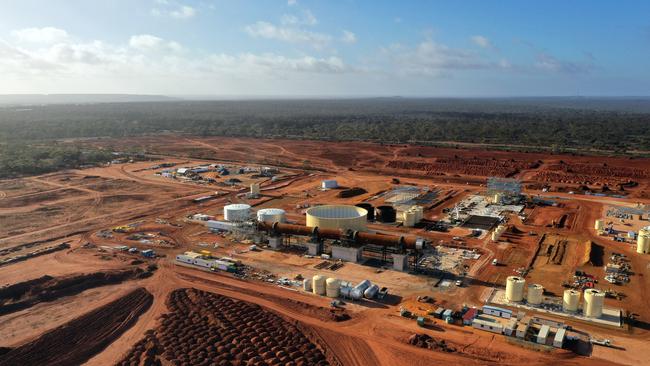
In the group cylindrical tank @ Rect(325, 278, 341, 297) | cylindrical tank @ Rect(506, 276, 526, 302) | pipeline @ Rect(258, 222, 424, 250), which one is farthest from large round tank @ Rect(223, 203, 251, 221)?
cylindrical tank @ Rect(506, 276, 526, 302)

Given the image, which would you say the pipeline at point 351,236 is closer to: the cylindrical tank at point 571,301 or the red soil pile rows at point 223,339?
the cylindrical tank at point 571,301

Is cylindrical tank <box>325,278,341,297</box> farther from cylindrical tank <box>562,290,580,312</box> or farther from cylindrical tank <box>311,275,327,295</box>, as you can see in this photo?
cylindrical tank <box>562,290,580,312</box>

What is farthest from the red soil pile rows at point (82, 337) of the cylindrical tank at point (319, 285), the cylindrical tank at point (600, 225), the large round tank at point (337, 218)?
the cylindrical tank at point (600, 225)

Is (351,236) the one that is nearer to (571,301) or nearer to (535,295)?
(535,295)

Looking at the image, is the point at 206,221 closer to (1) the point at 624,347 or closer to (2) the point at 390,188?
(2) the point at 390,188

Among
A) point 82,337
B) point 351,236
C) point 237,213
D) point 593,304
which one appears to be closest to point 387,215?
point 351,236
